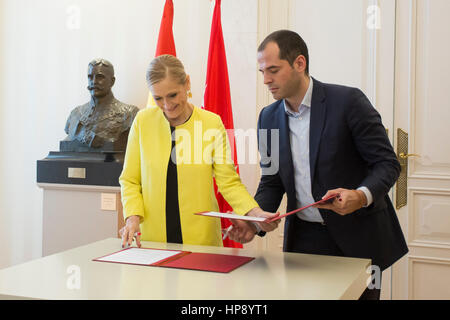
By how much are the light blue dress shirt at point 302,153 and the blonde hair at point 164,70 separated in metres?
0.45

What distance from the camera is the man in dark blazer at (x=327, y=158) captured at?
1.94 meters

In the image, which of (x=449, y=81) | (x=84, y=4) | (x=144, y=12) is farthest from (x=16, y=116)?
(x=449, y=81)

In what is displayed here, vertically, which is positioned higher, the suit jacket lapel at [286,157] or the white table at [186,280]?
the suit jacket lapel at [286,157]

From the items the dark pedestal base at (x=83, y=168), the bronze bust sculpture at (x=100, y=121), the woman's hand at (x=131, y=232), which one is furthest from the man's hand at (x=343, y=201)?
the bronze bust sculpture at (x=100, y=121)

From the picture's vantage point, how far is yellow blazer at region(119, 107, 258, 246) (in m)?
2.00

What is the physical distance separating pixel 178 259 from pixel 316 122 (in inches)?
29.6

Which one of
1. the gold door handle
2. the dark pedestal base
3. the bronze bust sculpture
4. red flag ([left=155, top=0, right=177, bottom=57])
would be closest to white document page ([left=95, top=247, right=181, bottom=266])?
the dark pedestal base

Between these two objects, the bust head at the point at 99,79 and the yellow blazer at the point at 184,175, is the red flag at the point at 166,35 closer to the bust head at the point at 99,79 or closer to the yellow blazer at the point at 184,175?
the bust head at the point at 99,79

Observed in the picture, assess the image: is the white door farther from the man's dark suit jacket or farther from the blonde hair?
the blonde hair

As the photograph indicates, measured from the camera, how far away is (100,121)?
3514mm

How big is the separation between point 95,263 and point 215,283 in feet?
1.52

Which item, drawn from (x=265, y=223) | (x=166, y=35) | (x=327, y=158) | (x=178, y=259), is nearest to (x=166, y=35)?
(x=166, y=35)

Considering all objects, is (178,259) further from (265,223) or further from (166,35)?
(166,35)

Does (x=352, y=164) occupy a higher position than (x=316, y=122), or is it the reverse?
(x=316, y=122)
